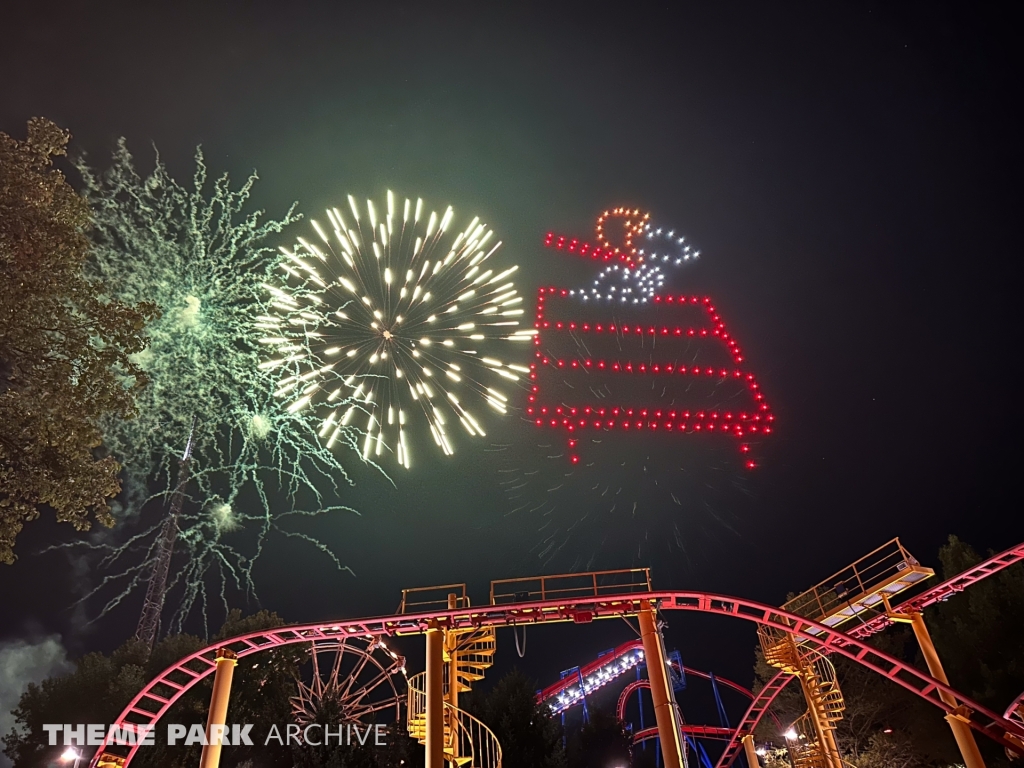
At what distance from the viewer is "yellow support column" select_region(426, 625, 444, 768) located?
1334 cm

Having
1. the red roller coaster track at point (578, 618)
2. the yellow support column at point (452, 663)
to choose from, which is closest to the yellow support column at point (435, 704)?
the red roller coaster track at point (578, 618)

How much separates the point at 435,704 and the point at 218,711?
20.5ft

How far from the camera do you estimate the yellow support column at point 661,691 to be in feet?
42.8

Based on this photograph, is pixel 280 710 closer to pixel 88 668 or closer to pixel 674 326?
pixel 88 668

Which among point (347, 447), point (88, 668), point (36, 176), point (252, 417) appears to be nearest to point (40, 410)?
point (36, 176)

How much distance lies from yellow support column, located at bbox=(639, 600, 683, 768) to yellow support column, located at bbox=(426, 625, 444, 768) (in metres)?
4.71

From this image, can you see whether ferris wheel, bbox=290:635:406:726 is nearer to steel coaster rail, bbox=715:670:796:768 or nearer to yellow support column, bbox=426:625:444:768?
yellow support column, bbox=426:625:444:768

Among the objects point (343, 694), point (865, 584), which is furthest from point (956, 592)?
point (343, 694)

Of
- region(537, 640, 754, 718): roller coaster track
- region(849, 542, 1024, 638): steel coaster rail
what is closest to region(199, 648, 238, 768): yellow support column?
region(849, 542, 1024, 638): steel coaster rail

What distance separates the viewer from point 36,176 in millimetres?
12570

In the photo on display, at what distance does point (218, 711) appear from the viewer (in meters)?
15.8

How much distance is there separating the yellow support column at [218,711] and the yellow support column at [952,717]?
17491mm

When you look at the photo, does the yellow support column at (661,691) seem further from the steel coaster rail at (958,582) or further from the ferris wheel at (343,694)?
the ferris wheel at (343,694)

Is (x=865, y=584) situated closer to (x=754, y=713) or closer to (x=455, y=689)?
(x=754, y=713)
